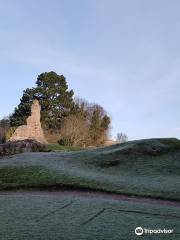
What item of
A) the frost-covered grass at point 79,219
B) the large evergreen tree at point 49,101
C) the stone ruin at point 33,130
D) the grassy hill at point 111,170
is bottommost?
the frost-covered grass at point 79,219

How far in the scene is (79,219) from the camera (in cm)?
755

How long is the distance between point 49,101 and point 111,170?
4518cm

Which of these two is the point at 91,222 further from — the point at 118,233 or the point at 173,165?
the point at 173,165

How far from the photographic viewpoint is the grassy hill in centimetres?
1305

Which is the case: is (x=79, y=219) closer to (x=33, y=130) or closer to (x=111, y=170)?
(x=111, y=170)

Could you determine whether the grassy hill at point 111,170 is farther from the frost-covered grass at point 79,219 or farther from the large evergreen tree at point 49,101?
the large evergreen tree at point 49,101

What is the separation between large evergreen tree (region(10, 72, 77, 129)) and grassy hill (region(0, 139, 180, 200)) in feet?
136

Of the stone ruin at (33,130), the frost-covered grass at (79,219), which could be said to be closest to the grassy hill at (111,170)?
the frost-covered grass at (79,219)

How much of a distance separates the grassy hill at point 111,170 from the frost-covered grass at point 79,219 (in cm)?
342

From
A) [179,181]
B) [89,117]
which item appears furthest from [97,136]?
[179,181]

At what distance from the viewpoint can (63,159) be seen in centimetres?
1800

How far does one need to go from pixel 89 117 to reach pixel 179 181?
190 feet

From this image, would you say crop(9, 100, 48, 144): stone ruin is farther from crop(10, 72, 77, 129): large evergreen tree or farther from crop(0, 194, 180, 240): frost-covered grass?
crop(0, 194, 180, 240): frost-covered grass

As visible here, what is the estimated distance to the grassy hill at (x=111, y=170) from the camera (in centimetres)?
1305
